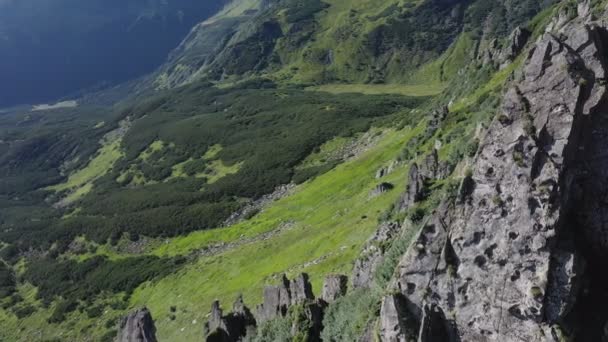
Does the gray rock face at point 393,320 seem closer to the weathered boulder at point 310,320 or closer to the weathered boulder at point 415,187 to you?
the weathered boulder at point 310,320

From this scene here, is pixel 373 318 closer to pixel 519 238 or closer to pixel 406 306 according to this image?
pixel 406 306

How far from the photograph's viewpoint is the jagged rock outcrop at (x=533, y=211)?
1678 cm

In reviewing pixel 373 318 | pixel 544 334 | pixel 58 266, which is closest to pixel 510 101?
pixel 544 334

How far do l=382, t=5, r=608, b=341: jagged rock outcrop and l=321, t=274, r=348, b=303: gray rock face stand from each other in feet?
50.5

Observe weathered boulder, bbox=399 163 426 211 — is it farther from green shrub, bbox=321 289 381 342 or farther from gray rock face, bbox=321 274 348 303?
green shrub, bbox=321 289 381 342

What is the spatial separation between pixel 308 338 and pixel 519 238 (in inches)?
601

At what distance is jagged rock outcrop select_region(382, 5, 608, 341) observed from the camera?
55.1 feet

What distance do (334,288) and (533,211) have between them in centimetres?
1988

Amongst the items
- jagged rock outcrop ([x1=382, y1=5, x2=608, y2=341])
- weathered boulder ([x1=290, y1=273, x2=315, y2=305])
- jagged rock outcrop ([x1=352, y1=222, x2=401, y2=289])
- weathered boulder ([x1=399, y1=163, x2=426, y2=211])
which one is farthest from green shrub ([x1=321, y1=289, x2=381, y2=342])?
weathered boulder ([x1=399, y1=163, x2=426, y2=211])

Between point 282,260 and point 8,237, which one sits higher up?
point 282,260

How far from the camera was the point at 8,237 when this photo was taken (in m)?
176

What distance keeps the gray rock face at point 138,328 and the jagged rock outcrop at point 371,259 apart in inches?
616

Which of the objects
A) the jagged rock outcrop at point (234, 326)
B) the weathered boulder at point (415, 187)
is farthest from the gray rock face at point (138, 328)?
the weathered boulder at point (415, 187)

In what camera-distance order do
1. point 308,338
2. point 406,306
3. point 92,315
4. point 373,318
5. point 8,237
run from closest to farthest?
1. point 406,306
2. point 373,318
3. point 308,338
4. point 92,315
5. point 8,237
